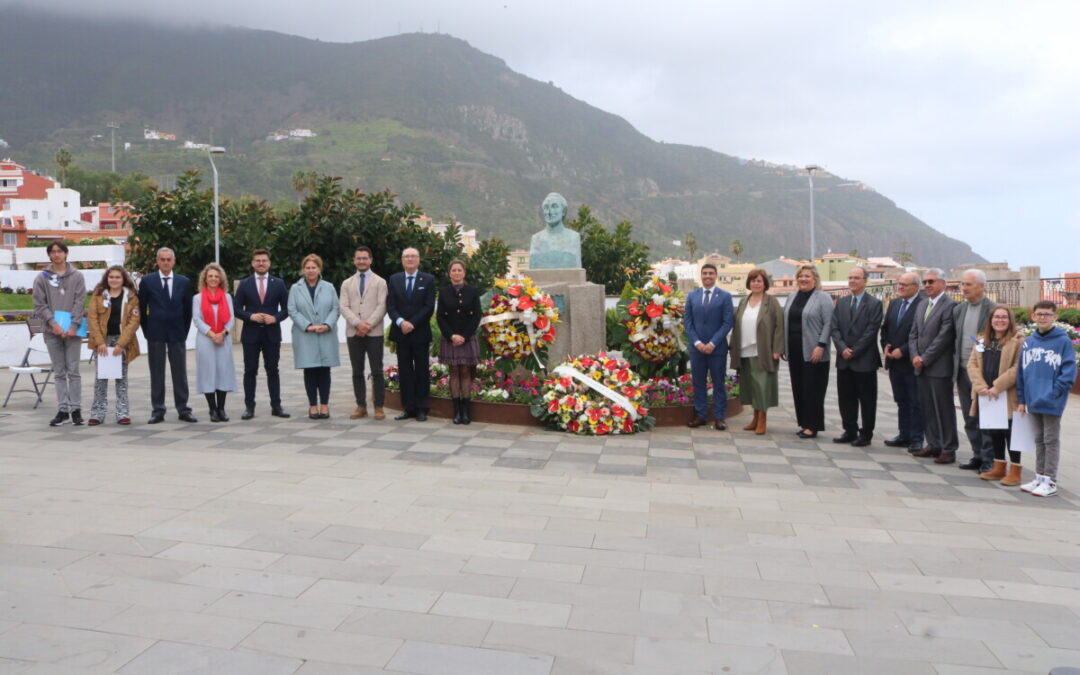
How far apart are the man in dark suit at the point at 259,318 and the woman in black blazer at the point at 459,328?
182 centimetres

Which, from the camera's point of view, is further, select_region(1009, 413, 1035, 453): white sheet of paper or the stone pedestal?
the stone pedestal

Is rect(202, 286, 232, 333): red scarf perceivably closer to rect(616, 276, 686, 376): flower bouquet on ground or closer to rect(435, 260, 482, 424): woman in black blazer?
rect(435, 260, 482, 424): woman in black blazer

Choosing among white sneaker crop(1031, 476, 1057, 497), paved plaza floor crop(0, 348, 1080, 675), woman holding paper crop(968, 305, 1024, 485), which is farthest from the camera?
→ woman holding paper crop(968, 305, 1024, 485)

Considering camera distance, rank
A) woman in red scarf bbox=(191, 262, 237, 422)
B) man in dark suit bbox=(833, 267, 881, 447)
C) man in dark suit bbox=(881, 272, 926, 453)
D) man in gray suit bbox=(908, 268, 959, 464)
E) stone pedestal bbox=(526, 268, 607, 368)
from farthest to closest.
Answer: stone pedestal bbox=(526, 268, 607, 368), woman in red scarf bbox=(191, 262, 237, 422), man in dark suit bbox=(833, 267, 881, 447), man in dark suit bbox=(881, 272, 926, 453), man in gray suit bbox=(908, 268, 959, 464)

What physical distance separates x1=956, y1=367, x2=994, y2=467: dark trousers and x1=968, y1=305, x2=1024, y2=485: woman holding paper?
0.10m

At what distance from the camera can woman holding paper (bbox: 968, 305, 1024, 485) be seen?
6059 mm

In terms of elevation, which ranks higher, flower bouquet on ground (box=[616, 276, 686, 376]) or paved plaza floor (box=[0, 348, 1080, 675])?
flower bouquet on ground (box=[616, 276, 686, 376])

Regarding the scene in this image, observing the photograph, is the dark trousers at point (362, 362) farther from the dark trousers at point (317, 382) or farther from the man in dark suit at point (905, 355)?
the man in dark suit at point (905, 355)

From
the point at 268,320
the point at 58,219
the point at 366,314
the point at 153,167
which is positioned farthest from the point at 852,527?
the point at 153,167

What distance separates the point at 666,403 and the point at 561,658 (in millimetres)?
5801

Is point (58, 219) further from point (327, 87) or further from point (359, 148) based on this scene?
point (327, 87)

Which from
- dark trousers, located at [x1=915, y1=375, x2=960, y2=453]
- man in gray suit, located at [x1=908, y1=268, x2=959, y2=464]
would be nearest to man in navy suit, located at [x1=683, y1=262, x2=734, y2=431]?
man in gray suit, located at [x1=908, y1=268, x2=959, y2=464]

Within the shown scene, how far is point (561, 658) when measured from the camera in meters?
3.00

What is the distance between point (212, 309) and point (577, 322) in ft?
13.1
